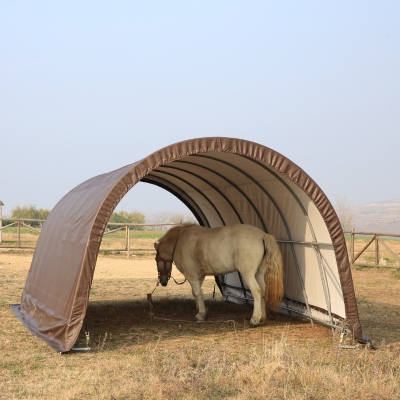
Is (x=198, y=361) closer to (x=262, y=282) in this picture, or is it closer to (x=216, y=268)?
(x=216, y=268)

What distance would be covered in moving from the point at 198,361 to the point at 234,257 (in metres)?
A: 3.14

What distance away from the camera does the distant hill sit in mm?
108194

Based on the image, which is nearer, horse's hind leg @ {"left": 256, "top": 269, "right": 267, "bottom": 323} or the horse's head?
horse's hind leg @ {"left": 256, "top": 269, "right": 267, "bottom": 323}

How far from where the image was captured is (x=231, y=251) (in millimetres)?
8289

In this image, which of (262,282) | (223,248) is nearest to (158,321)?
(223,248)

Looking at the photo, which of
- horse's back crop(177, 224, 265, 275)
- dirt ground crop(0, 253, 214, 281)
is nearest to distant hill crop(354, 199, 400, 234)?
dirt ground crop(0, 253, 214, 281)

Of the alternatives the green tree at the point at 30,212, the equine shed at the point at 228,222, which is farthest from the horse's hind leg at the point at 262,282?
the green tree at the point at 30,212

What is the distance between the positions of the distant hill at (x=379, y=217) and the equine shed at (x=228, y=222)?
302ft

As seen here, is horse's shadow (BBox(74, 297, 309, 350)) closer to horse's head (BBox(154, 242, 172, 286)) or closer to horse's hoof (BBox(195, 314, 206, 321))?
horse's hoof (BBox(195, 314, 206, 321))

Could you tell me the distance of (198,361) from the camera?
17.4 feet

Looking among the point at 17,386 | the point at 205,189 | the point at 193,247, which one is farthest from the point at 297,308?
the point at 17,386

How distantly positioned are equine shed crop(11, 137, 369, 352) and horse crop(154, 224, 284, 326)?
0.61m

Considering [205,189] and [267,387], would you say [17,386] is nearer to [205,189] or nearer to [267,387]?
[267,387]

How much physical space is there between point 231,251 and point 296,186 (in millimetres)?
1832
